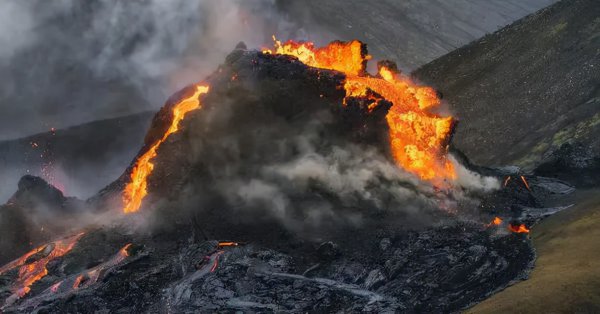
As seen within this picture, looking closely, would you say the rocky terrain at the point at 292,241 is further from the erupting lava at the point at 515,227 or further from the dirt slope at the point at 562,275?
the erupting lava at the point at 515,227

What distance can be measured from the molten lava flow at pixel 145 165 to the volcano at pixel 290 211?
0.31 feet

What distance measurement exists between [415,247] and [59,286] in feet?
42.5

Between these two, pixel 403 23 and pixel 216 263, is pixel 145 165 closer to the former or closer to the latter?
pixel 216 263

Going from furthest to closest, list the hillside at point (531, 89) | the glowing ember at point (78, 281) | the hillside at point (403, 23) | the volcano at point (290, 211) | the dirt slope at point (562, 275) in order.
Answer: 1. the hillside at point (403, 23)
2. the hillside at point (531, 89)
3. the glowing ember at point (78, 281)
4. the volcano at point (290, 211)
5. the dirt slope at point (562, 275)

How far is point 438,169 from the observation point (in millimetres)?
26688

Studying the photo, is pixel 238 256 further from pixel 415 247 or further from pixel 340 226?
pixel 415 247

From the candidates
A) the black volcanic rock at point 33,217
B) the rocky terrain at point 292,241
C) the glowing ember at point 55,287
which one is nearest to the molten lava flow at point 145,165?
the rocky terrain at point 292,241

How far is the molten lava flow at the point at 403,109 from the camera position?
86.6 ft

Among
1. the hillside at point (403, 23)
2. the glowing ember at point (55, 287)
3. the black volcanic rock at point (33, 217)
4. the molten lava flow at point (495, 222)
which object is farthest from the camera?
the hillside at point (403, 23)

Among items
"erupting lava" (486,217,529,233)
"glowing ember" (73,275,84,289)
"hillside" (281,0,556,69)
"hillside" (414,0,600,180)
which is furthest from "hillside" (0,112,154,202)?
"erupting lava" (486,217,529,233)

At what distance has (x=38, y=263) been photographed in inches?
824

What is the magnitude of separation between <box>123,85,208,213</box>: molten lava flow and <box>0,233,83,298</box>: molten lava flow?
304 cm

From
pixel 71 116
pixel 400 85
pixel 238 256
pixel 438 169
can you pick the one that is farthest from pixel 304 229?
pixel 71 116

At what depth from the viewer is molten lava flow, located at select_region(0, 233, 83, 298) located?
19936 mm
